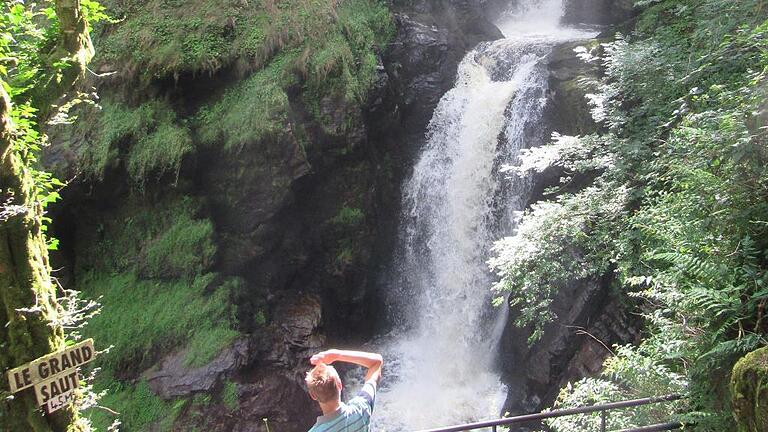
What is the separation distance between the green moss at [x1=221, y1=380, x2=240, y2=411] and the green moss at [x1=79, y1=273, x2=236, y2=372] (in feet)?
2.14

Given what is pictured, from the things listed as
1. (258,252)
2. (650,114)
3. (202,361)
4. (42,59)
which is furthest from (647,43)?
(202,361)

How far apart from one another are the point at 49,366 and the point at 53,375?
0.07 meters

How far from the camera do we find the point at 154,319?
9.90 m

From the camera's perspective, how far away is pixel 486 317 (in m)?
11.3

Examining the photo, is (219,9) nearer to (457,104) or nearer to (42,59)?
(457,104)

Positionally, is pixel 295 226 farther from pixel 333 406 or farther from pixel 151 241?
→ pixel 333 406

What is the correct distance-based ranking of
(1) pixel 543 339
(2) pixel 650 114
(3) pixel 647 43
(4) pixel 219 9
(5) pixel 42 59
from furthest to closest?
(4) pixel 219 9
(1) pixel 543 339
(3) pixel 647 43
(2) pixel 650 114
(5) pixel 42 59

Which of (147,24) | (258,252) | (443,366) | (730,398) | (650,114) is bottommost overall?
(443,366)

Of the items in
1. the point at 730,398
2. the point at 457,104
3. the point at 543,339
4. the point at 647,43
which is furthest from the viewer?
the point at 457,104

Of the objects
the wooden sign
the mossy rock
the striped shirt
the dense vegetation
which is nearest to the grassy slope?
the dense vegetation

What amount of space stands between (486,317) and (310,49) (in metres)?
7.25

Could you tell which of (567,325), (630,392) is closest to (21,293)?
(630,392)

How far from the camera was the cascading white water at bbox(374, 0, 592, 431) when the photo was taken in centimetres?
1059

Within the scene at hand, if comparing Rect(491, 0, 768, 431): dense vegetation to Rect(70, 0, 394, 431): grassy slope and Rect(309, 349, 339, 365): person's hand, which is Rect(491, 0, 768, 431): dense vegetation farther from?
Rect(70, 0, 394, 431): grassy slope
